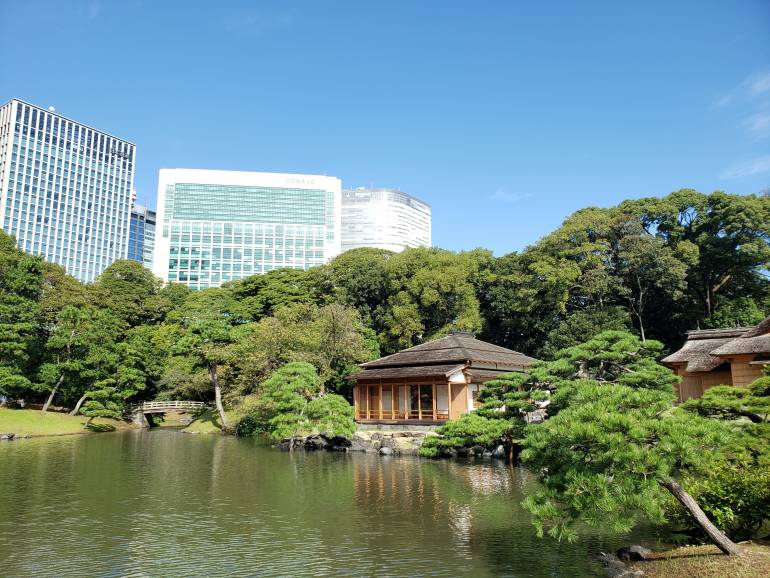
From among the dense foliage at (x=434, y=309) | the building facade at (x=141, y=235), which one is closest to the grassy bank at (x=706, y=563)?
the dense foliage at (x=434, y=309)

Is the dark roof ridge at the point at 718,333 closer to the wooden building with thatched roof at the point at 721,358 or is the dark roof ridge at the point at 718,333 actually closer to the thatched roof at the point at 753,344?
the wooden building with thatched roof at the point at 721,358

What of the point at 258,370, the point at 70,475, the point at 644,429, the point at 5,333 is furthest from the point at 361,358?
the point at 644,429

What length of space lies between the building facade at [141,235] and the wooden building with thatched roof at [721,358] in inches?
5150

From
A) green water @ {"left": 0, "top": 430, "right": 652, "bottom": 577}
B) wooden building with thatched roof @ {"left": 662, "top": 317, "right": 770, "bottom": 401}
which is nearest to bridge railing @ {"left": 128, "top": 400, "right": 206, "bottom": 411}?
green water @ {"left": 0, "top": 430, "right": 652, "bottom": 577}

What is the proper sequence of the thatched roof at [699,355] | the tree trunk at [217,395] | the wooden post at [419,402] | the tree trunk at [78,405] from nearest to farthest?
1. the thatched roof at [699,355]
2. the wooden post at [419,402]
3. the tree trunk at [78,405]
4. the tree trunk at [217,395]

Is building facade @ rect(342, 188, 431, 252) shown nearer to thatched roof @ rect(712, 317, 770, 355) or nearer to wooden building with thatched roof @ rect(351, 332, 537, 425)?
wooden building with thatched roof @ rect(351, 332, 537, 425)

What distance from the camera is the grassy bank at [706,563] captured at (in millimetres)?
7000

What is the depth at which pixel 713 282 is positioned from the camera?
122 ft

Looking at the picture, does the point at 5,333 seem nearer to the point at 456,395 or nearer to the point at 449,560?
the point at 456,395

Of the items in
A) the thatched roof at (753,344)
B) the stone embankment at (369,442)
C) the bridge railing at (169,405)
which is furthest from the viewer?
the bridge railing at (169,405)

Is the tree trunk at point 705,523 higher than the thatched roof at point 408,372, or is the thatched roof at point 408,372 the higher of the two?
the thatched roof at point 408,372

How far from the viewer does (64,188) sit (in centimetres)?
11006

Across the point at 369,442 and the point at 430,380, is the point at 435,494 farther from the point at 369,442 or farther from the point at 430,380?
the point at 430,380

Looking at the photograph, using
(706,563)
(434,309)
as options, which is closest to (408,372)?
(434,309)
